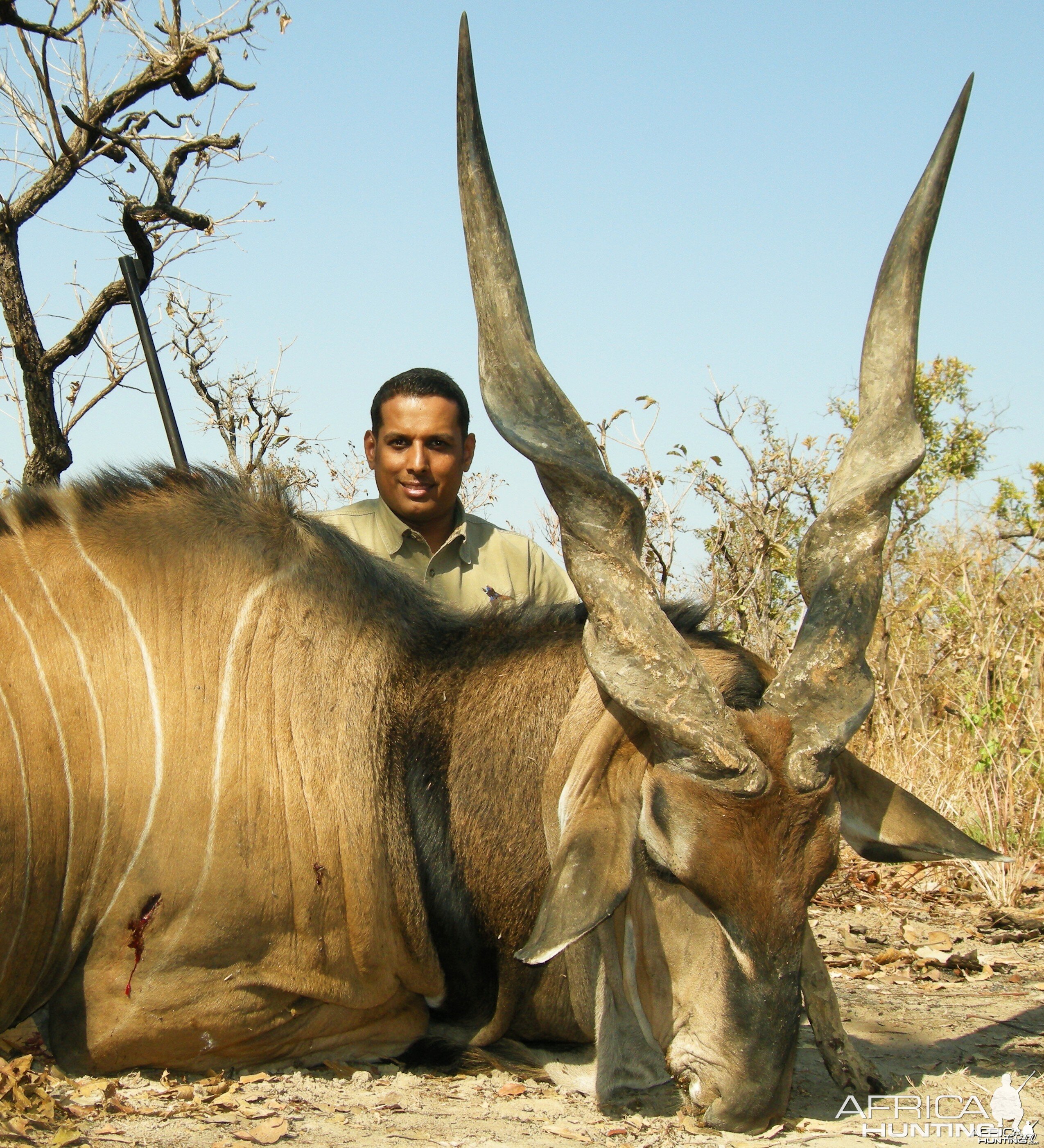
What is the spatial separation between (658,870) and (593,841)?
0.56 ft

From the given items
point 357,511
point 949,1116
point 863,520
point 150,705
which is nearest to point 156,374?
point 357,511

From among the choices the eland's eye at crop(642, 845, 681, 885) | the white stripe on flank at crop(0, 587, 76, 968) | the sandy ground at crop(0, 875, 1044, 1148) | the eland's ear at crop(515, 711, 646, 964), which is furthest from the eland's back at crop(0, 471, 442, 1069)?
the eland's eye at crop(642, 845, 681, 885)

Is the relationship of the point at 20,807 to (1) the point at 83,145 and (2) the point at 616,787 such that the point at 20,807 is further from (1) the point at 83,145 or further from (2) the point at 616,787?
(1) the point at 83,145

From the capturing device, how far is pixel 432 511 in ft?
15.1

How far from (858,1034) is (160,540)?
7.79 ft

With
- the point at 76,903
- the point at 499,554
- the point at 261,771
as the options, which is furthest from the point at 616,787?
the point at 499,554

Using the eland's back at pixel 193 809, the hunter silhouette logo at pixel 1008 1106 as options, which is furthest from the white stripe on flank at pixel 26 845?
the hunter silhouette logo at pixel 1008 1106

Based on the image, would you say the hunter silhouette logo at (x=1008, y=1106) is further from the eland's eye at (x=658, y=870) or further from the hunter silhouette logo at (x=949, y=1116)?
the eland's eye at (x=658, y=870)

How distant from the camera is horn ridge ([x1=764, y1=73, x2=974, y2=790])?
8.79 ft

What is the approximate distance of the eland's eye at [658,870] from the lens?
8.73 ft

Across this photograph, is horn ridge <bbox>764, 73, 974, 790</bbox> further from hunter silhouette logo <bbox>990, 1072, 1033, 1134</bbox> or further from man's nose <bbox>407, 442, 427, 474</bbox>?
man's nose <bbox>407, 442, 427, 474</bbox>

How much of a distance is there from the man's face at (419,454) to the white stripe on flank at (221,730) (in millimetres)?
1446

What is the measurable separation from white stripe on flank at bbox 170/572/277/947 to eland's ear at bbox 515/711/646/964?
76cm

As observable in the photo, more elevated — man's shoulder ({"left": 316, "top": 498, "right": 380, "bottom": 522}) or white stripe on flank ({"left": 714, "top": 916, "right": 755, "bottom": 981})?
man's shoulder ({"left": 316, "top": 498, "right": 380, "bottom": 522})
